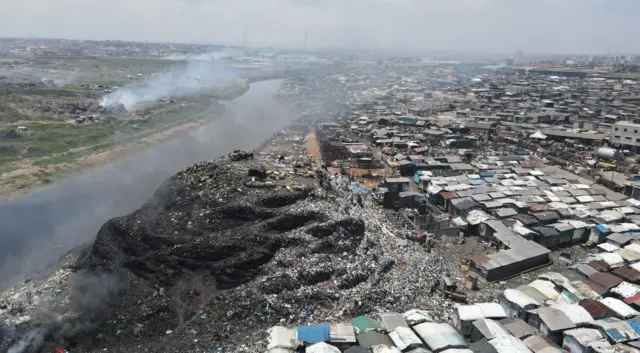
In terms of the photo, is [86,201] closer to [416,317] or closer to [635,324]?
[416,317]

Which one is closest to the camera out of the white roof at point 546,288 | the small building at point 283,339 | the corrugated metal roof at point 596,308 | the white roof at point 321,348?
the white roof at point 321,348

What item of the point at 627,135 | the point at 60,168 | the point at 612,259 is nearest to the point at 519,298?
the point at 612,259

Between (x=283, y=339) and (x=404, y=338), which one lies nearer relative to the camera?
(x=404, y=338)

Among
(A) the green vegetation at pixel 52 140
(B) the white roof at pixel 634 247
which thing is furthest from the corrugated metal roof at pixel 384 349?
(A) the green vegetation at pixel 52 140

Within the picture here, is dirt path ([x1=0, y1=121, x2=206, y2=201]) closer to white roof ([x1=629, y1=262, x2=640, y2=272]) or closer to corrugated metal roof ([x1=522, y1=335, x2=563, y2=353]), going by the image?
corrugated metal roof ([x1=522, y1=335, x2=563, y2=353])

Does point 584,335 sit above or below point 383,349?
above

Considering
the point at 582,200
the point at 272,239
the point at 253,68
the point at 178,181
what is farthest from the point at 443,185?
the point at 253,68

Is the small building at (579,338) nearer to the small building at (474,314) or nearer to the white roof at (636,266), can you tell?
the small building at (474,314)

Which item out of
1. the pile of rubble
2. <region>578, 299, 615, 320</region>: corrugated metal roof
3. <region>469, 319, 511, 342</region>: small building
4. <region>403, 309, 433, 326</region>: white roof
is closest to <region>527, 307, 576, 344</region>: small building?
<region>578, 299, 615, 320</region>: corrugated metal roof
